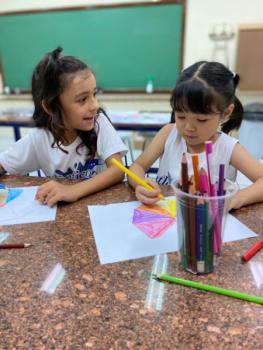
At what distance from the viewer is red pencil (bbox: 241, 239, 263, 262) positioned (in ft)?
2.00

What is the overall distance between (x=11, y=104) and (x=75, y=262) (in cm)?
406

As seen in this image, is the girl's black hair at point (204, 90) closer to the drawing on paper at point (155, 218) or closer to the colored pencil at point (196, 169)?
the drawing on paper at point (155, 218)

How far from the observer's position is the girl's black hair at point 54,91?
113 cm

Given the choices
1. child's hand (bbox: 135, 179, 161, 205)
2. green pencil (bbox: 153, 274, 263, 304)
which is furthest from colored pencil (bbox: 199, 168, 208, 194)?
child's hand (bbox: 135, 179, 161, 205)

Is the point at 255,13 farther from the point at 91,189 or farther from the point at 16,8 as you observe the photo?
the point at 91,189

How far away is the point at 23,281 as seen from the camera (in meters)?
0.56

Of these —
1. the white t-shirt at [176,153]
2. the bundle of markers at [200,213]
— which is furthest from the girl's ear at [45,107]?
the bundle of markers at [200,213]

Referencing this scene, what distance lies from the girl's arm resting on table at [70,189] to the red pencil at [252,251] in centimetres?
49

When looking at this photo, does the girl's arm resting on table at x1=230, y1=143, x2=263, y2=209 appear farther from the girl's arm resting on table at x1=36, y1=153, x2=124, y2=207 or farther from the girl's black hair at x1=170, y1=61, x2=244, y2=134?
the girl's arm resting on table at x1=36, y1=153, x2=124, y2=207

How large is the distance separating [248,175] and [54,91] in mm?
770

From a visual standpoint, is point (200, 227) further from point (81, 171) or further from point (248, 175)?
point (81, 171)

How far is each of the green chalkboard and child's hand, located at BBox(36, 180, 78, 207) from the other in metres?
2.94

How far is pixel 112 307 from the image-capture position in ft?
1.60

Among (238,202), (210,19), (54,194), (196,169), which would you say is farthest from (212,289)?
(210,19)
